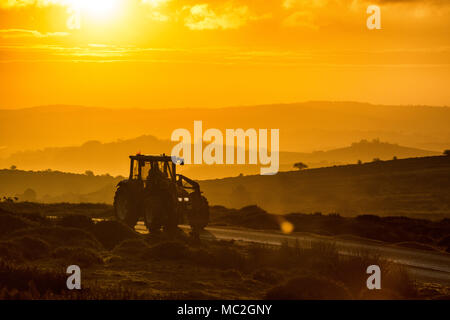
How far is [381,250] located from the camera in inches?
1190

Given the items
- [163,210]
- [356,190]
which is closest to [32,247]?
[163,210]

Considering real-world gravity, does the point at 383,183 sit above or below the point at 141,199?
above

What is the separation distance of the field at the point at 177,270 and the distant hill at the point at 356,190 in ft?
174

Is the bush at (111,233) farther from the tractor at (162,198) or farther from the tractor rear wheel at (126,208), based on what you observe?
the tractor rear wheel at (126,208)

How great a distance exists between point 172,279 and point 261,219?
2605 centimetres

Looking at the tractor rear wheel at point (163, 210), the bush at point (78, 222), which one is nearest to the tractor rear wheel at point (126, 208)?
the bush at point (78, 222)

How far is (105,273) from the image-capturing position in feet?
72.6

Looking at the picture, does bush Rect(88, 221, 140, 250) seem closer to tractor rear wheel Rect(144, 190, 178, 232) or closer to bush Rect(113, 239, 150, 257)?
tractor rear wheel Rect(144, 190, 178, 232)
